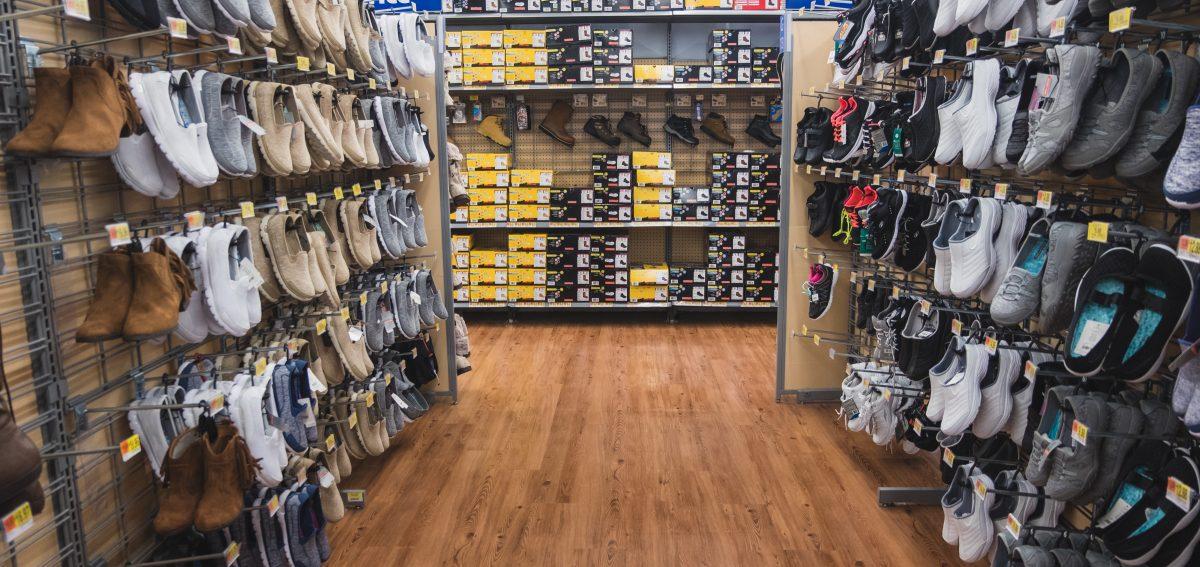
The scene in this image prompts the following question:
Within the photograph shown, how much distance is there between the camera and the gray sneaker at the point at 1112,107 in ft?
6.14

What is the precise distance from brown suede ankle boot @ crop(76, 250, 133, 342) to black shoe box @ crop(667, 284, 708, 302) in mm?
4883

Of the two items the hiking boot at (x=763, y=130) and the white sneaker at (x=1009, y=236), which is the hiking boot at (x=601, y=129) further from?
the white sneaker at (x=1009, y=236)

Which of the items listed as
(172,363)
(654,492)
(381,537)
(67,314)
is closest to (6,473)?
(67,314)

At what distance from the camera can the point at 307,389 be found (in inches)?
101

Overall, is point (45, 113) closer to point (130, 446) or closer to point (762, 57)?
point (130, 446)

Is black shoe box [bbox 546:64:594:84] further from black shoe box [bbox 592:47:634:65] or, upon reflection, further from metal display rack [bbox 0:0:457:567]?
metal display rack [bbox 0:0:457:567]

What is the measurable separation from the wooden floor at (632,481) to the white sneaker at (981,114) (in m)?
1.43

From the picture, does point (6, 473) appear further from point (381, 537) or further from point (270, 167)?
point (381, 537)

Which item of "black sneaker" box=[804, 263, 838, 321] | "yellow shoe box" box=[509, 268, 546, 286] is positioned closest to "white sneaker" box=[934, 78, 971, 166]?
"black sneaker" box=[804, 263, 838, 321]

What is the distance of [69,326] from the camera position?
204cm

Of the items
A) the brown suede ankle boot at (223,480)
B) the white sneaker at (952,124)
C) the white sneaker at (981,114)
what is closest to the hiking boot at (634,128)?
the white sneaker at (952,124)

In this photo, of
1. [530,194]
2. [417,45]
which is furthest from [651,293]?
[417,45]

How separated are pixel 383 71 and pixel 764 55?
348 cm

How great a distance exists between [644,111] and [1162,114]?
507 centimetres
